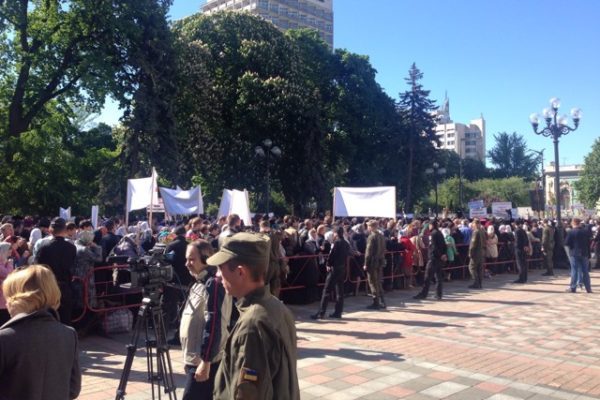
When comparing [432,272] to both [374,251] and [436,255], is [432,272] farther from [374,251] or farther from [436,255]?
[374,251]

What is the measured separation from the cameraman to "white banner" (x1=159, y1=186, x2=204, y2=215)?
9.47m

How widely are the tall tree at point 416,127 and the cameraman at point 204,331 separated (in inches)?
1767

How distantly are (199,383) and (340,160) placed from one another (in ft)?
133

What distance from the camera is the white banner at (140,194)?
39.6 ft

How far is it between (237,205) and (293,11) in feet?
314

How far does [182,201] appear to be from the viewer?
550 inches

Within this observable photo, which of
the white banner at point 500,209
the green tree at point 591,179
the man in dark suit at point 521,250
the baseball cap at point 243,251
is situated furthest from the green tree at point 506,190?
the baseball cap at point 243,251

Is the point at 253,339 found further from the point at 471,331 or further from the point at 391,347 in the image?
the point at 471,331

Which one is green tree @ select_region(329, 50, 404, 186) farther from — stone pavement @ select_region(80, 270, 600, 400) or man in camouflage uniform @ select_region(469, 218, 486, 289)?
stone pavement @ select_region(80, 270, 600, 400)

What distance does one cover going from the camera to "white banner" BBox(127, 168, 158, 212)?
12083mm

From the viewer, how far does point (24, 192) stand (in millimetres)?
23938

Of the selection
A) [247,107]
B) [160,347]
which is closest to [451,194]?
[247,107]

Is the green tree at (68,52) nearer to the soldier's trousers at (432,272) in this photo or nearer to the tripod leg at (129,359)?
the soldier's trousers at (432,272)

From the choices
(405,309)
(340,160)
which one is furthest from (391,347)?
(340,160)
